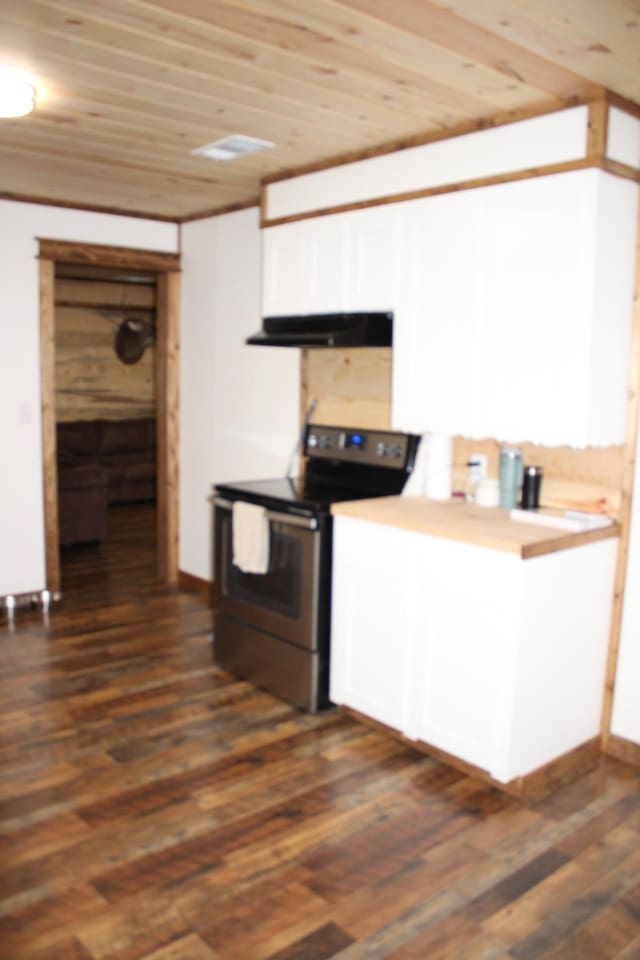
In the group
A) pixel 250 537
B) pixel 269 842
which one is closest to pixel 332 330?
pixel 250 537

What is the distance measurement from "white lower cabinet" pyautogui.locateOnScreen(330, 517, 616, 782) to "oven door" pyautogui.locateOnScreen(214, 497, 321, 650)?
0.44 ft

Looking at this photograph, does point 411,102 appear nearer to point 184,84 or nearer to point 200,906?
point 184,84

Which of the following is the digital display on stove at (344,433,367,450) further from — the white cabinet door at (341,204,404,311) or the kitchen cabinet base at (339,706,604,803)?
the kitchen cabinet base at (339,706,604,803)

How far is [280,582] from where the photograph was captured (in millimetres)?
3543

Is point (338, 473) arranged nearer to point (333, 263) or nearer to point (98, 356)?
point (333, 263)

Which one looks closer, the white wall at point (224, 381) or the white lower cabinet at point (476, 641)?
the white lower cabinet at point (476, 641)

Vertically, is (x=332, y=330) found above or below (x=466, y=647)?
above

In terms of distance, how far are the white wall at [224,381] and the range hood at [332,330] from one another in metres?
0.48

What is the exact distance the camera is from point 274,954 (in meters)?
2.05

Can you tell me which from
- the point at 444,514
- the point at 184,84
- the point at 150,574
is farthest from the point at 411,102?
the point at 150,574

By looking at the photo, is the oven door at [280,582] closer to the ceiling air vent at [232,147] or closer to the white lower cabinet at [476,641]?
the white lower cabinet at [476,641]

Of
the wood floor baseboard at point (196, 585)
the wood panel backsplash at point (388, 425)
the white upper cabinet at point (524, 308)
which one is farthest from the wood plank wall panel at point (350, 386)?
the wood floor baseboard at point (196, 585)

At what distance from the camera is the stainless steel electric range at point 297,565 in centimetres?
340

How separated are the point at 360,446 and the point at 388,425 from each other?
0.17 m
